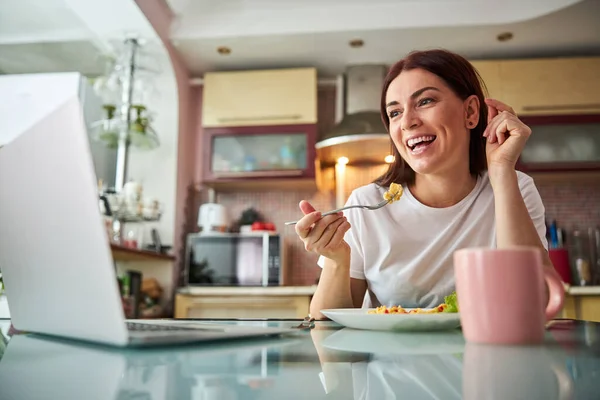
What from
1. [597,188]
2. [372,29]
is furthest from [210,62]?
[597,188]

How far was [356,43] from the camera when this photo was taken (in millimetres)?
3002

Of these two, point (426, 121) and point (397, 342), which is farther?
point (426, 121)

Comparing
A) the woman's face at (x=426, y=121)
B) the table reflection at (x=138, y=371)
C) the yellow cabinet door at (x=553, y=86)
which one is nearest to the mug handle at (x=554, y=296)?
the table reflection at (x=138, y=371)

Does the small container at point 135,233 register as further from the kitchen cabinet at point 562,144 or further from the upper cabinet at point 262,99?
the kitchen cabinet at point 562,144

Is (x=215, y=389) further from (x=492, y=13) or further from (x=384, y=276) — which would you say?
(x=492, y=13)

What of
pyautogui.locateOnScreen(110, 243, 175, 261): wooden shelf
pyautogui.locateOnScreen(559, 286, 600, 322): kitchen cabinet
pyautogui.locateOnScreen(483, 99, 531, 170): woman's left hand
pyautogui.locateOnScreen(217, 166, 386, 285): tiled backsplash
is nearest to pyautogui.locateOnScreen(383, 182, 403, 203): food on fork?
pyautogui.locateOnScreen(483, 99, 531, 170): woman's left hand

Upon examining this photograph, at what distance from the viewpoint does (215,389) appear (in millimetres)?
292

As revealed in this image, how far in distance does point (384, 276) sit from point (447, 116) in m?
0.40

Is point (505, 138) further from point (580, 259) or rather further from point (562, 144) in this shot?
point (580, 259)

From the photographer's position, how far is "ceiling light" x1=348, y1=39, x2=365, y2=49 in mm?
2967

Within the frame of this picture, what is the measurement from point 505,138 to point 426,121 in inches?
7.1

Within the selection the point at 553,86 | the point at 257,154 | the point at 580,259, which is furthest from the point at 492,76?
the point at 257,154

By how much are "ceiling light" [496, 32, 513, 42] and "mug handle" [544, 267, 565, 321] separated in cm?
272

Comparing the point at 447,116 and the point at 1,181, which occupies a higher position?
the point at 447,116
